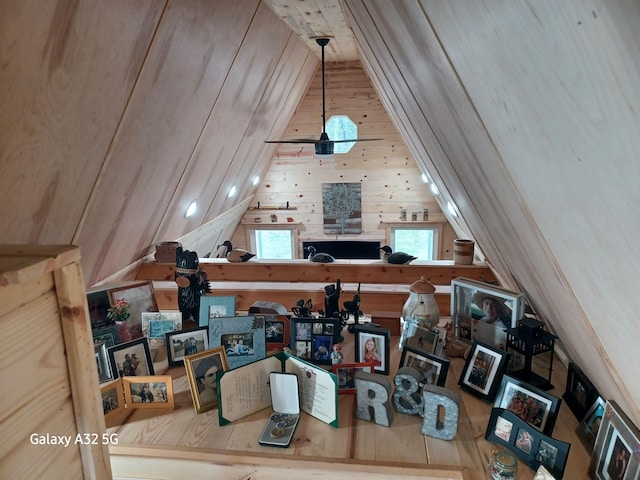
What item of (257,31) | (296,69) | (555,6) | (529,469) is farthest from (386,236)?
(555,6)

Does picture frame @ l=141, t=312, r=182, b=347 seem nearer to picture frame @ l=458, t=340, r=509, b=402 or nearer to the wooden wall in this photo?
picture frame @ l=458, t=340, r=509, b=402

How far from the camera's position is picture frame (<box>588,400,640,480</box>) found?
0.97 metres

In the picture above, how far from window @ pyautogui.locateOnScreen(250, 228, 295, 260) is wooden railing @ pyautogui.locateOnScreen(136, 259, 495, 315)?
3882 mm

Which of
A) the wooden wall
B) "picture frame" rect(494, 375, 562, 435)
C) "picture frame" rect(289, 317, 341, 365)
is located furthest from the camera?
the wooden wall

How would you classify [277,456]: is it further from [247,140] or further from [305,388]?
[247,140]

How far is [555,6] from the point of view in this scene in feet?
1.39

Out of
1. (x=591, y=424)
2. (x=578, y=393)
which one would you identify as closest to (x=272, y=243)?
(x=578, y=393)

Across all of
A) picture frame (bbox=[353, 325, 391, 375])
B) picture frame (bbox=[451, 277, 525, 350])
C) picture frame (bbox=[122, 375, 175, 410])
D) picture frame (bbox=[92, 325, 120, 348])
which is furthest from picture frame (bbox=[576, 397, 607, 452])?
picture frame (bbox=[92, 325, 120, 348])

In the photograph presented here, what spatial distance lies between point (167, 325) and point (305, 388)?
2.58ft

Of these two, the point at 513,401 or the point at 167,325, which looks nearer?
the point at 513,401

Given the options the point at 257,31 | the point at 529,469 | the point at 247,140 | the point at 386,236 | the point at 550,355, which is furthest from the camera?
the point at 386,236

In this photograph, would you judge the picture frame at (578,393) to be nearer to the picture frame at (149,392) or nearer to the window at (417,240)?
the picture frame at (149,392)

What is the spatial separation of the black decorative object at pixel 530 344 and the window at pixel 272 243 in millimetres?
5747

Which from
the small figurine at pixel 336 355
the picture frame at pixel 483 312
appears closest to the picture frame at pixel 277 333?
the small figurine at pixel 336 355
